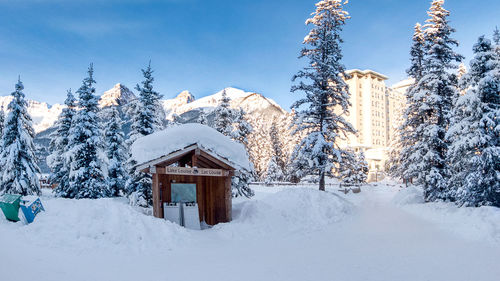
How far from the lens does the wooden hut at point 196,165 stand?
12141mm

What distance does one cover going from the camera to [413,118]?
23.3m

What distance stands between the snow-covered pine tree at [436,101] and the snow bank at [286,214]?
738cm

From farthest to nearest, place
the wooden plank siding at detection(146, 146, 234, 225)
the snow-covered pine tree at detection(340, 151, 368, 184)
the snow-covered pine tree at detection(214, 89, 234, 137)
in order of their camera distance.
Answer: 1. the snow-covered pine tree at detection(340, 151, 368, 184)
2. the snow-covered pine tree at detection(214, 89, 234, 137)
3. the wooden plank siding at detection(146, 146, 234, 225)

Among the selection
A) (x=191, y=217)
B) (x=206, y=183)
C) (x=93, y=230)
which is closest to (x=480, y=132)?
(x=206, y=183)

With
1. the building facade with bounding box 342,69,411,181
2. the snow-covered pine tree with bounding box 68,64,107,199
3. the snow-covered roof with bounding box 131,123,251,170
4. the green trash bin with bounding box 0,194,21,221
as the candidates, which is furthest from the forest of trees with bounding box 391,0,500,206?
the building facade with bounding box 342,69,411,181

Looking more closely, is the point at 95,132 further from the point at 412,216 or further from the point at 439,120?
the point at 439,120

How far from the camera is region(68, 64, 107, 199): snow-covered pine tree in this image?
2112 centimetres

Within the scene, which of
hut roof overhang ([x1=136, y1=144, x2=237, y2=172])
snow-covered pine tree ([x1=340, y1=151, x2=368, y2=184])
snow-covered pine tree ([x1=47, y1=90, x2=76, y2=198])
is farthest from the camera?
snow-covered pine tree ([x1=340, y1=151, x2=368, y2=184])

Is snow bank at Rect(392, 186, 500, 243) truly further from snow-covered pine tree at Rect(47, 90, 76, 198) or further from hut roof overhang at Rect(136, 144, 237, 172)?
snow-covered pine tree at Rect(47, 90, 76, 198)

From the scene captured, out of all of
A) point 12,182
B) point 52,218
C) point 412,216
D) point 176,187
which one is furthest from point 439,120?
point 12,182

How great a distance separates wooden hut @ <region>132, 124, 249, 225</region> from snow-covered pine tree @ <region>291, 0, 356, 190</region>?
9.65 m

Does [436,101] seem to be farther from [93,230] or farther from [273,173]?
[273,173]

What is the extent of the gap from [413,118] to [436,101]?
2330mm

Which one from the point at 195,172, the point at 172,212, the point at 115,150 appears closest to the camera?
the point at 172,212
